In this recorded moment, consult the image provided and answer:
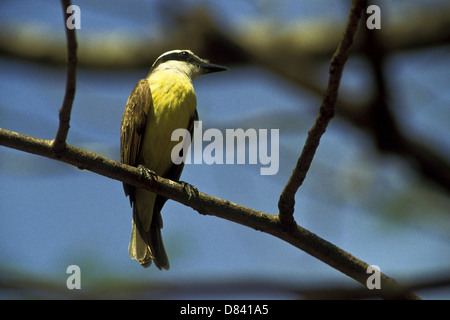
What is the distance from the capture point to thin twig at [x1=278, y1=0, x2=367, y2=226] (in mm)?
2326

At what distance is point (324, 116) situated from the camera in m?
2.66

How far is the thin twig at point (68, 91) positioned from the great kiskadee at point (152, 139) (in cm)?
185

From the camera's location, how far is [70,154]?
3131mm

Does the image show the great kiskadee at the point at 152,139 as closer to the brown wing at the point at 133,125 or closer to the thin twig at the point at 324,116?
the brown wing at the point at 133,125

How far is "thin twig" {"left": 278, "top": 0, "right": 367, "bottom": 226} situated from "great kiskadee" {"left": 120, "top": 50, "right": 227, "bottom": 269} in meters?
1.98

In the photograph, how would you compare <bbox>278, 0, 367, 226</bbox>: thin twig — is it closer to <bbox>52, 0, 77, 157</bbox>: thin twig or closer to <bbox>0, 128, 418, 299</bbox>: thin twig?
<bbox>0, 128, 418, 299</bbox>: thin twig

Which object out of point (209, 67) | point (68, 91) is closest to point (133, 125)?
point (209, 67)

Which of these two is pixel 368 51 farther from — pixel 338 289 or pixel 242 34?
pixel 242 34

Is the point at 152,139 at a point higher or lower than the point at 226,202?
higher

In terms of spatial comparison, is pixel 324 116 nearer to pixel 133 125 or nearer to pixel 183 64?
pixel 133 125

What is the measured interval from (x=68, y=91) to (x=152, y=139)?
2.31 meters

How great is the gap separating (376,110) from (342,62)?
0.27 m

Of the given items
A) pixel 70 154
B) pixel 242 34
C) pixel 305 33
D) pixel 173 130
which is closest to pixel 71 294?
pixel 70 154

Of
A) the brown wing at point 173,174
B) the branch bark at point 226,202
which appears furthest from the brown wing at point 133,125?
the branch bark at point 226,202
